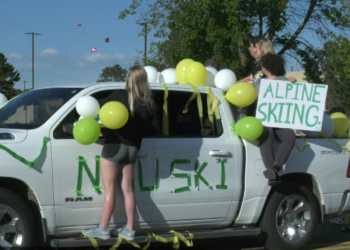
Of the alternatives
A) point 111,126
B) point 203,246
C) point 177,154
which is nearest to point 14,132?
point 111,126

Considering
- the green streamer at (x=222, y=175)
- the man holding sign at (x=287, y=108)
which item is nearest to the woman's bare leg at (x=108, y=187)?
the green streamer at (x=222, y=175)

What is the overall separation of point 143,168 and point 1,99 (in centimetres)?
236

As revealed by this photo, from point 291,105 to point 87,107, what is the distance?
2403 mm

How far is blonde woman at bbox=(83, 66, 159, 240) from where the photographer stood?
16.2 feet

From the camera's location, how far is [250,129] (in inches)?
219

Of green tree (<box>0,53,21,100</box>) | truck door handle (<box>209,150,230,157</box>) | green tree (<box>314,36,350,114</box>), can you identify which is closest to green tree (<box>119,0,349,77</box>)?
green tree (<box>314,36,350,114</box>)

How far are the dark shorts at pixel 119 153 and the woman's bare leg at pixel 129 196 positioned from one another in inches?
3.5

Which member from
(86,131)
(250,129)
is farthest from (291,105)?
(86,131)

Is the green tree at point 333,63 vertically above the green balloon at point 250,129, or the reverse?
the green tree at point 333,63

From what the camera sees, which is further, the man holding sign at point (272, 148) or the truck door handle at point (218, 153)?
the man holding sign at point (272, 148)

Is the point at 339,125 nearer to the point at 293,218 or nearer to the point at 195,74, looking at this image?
the point at 293,218

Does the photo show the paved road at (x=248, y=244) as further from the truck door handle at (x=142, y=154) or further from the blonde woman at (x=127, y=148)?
the truck door handle at (x=142, y=154)

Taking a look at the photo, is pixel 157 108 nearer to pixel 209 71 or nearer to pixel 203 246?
pixel 209 71

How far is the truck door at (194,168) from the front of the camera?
17.5ft
